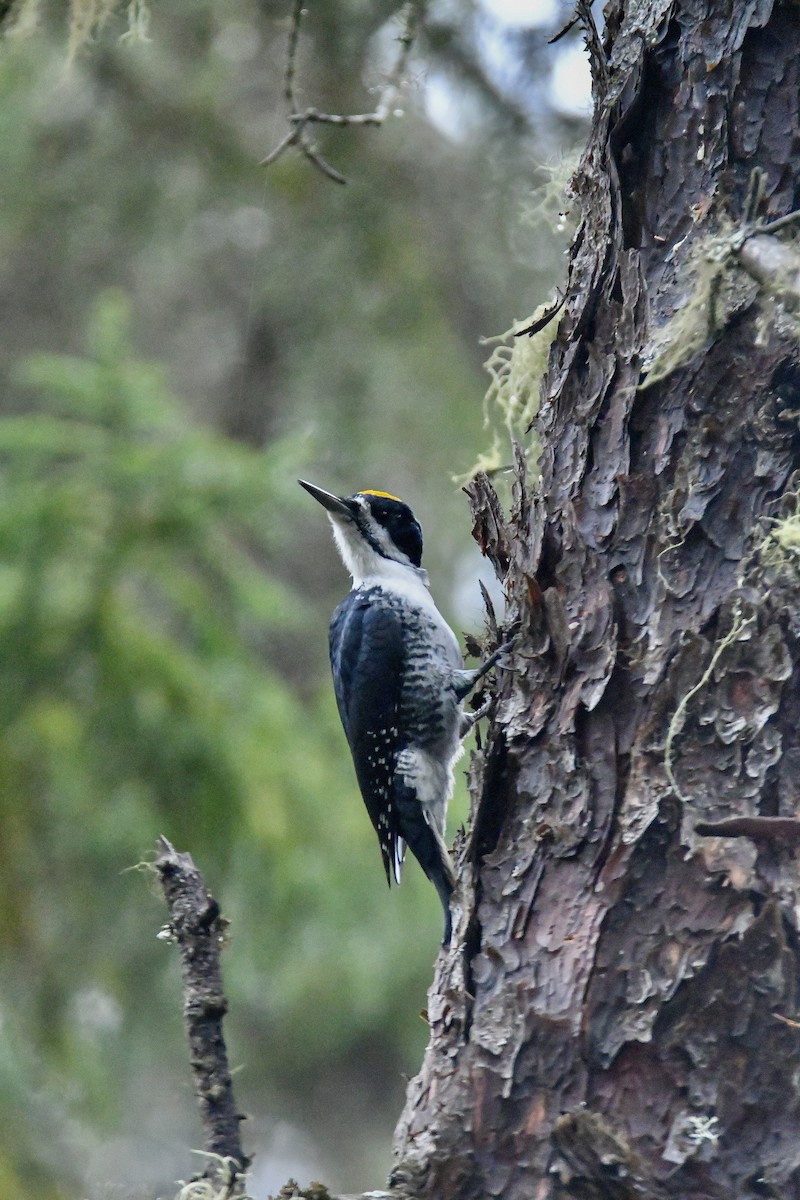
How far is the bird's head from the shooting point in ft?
13.3

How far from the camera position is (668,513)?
210 centimetres

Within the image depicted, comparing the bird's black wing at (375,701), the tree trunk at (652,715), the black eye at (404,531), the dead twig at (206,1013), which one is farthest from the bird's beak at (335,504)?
the dead twig at (206,1013)

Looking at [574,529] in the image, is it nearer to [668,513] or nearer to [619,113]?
[668,513]

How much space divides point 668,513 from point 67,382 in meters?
2.83

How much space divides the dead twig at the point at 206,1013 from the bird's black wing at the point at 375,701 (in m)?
1.77

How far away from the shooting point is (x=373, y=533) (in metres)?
4.08

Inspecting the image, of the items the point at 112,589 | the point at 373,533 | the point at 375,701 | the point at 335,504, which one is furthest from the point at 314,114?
the point at 112,589

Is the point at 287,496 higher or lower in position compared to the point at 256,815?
higher

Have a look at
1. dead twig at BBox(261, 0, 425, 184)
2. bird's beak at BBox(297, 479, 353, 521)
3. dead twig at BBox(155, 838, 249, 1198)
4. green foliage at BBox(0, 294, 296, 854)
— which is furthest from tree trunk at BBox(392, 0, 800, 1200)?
green foliage at BBox(0, 294, 296, 854)

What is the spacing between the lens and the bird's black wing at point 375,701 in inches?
143

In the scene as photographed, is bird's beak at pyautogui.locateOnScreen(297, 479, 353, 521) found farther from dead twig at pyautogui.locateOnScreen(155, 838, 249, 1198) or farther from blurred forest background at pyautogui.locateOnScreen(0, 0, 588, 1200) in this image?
dead twig at pyautogui.locateOnScreen(155, 838, 249, 1198)

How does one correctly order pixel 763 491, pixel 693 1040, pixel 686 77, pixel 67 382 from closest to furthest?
pixel 693 1040 < pixel 763 491 < pixel 686 77 < pixel 67 382

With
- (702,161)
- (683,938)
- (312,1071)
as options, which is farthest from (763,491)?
(312,1071)

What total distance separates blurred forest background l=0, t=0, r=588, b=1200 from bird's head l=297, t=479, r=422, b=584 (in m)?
0.58
